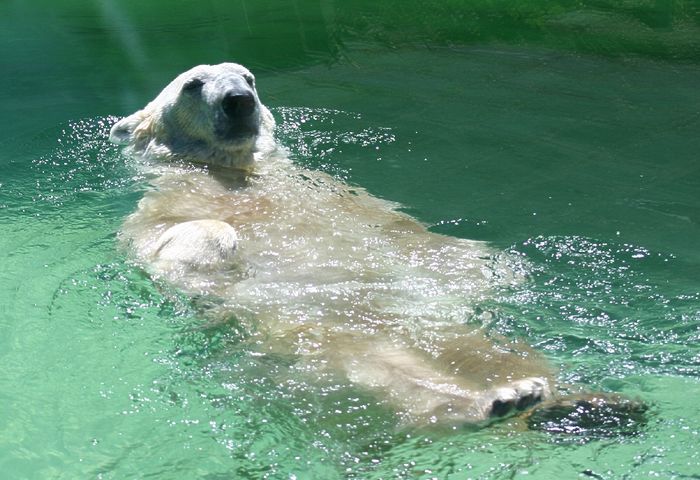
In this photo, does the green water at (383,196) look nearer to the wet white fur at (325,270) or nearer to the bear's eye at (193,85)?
the wet white fur at (325,270)

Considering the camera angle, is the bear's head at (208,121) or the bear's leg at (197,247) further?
the bear's head at (208,121)

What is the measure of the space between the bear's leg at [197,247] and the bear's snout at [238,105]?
1.07m

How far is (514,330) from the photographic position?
3.75m

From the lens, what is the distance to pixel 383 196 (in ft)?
18.0

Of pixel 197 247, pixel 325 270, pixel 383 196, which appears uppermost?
pixel 197 247

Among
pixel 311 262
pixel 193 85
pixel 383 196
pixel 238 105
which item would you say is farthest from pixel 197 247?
pixel 383 196

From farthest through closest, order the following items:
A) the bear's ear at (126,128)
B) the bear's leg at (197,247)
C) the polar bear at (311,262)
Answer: the bear's ear at (126,128), the bear's leg at (197,247), the polar bear at (311,262)

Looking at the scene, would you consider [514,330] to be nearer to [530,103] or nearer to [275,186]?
[275,186]

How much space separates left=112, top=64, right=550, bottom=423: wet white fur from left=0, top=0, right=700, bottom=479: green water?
0.11 meters

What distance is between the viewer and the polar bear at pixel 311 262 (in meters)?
3.26

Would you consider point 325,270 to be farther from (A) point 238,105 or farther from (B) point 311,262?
(A) point 238,105

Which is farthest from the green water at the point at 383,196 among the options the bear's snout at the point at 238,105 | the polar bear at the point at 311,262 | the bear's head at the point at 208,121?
the bear's snout at the point at 238,105

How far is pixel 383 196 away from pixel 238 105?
993 millimetres

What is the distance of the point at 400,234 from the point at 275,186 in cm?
83
